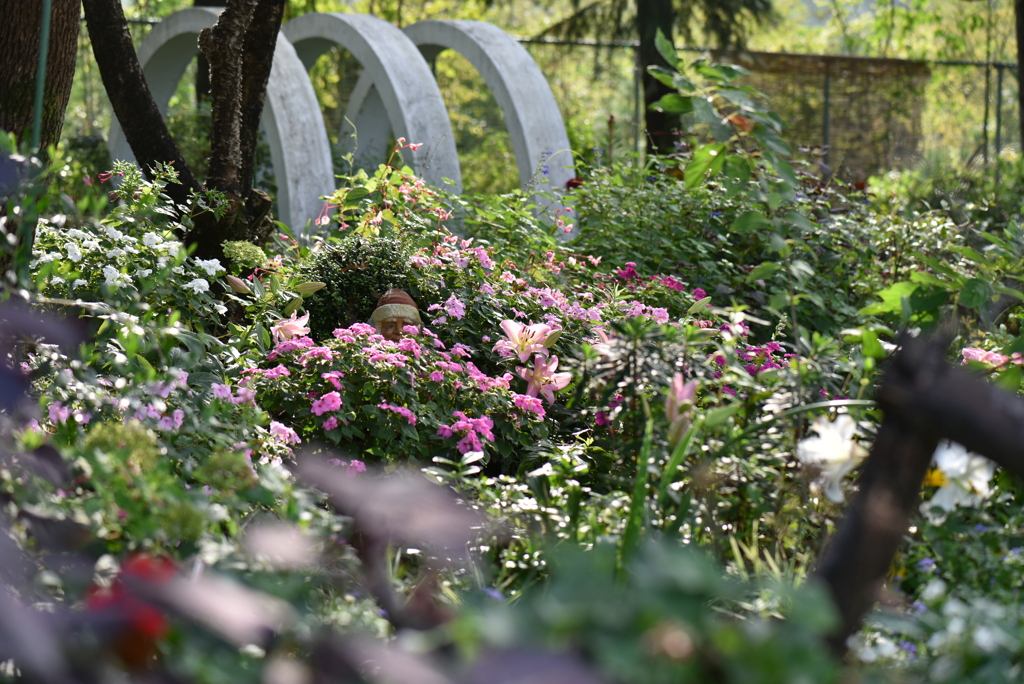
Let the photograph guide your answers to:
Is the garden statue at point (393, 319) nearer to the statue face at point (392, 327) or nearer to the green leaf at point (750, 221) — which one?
the statue face at point (392, 327)

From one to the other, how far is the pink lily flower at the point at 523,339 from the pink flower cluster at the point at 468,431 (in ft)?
1.19

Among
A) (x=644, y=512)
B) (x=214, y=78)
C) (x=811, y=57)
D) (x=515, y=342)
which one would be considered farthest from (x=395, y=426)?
(x=811, y=57)

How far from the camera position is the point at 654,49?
26.8ft

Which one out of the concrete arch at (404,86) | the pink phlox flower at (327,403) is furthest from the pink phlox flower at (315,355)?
the concrete arch at (404,86)

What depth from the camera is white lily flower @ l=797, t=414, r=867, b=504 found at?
5.04 feet

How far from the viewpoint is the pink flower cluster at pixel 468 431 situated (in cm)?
217

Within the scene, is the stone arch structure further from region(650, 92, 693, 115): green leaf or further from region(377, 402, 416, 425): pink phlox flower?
region(650, 92, 693, 115): green leaf

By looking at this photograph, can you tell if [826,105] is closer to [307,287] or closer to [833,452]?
[307,287]

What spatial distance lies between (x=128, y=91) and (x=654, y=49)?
5563 mm

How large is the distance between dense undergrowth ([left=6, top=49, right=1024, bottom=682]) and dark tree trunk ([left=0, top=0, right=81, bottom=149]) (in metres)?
0.37

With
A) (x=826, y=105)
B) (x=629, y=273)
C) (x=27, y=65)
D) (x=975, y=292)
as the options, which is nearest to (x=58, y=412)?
(x=27, y=65)

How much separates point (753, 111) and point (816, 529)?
91cm

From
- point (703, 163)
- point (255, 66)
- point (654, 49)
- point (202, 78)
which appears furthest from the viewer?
point (202, 78)

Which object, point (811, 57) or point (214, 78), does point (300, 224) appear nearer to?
point (214, 78)
